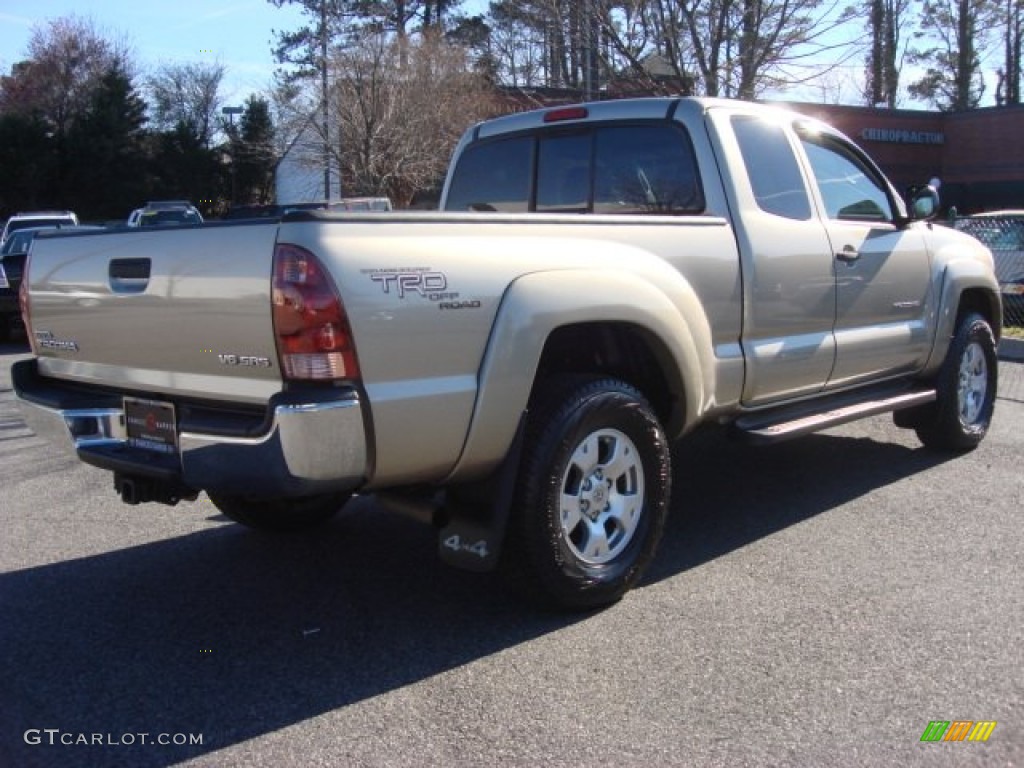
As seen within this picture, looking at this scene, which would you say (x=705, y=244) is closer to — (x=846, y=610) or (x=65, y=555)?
(x=846, y=610)

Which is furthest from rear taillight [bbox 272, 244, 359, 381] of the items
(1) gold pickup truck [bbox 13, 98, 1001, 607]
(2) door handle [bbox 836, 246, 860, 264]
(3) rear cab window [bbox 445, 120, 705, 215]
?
(2) door handle [bbox 836, 246, 860, 264]

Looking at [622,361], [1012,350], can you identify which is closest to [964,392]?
[622,361]

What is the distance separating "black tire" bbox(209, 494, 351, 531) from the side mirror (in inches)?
154

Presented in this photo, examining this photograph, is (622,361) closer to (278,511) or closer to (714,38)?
(278,511)

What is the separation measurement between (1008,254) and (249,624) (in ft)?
44.6

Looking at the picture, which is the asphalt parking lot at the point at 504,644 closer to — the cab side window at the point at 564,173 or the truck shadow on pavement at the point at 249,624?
the truck shadow on pavement at the point at 249,624

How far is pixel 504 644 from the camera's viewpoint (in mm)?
3883

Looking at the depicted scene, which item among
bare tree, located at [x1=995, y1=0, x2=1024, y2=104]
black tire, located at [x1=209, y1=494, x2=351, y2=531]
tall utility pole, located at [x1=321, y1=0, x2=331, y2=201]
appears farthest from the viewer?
bare tree, located at [x1=995, y1=0, x2=1024, y2=104]

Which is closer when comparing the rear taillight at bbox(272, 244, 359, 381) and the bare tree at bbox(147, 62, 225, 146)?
the rear taillight at bbox(272, 244, 359, 381)

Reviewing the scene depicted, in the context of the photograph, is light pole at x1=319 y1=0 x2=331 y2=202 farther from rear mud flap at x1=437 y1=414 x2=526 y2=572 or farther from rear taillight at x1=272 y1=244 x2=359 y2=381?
rear taillight at x1=272 y1=244 x2=359 y2=381

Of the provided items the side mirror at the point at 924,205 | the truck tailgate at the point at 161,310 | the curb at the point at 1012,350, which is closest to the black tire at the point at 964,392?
the side mirror at the point at 924,205

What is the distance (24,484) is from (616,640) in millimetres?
4319

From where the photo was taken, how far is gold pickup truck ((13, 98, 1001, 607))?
3.32 m

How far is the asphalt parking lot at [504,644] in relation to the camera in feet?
10.4
